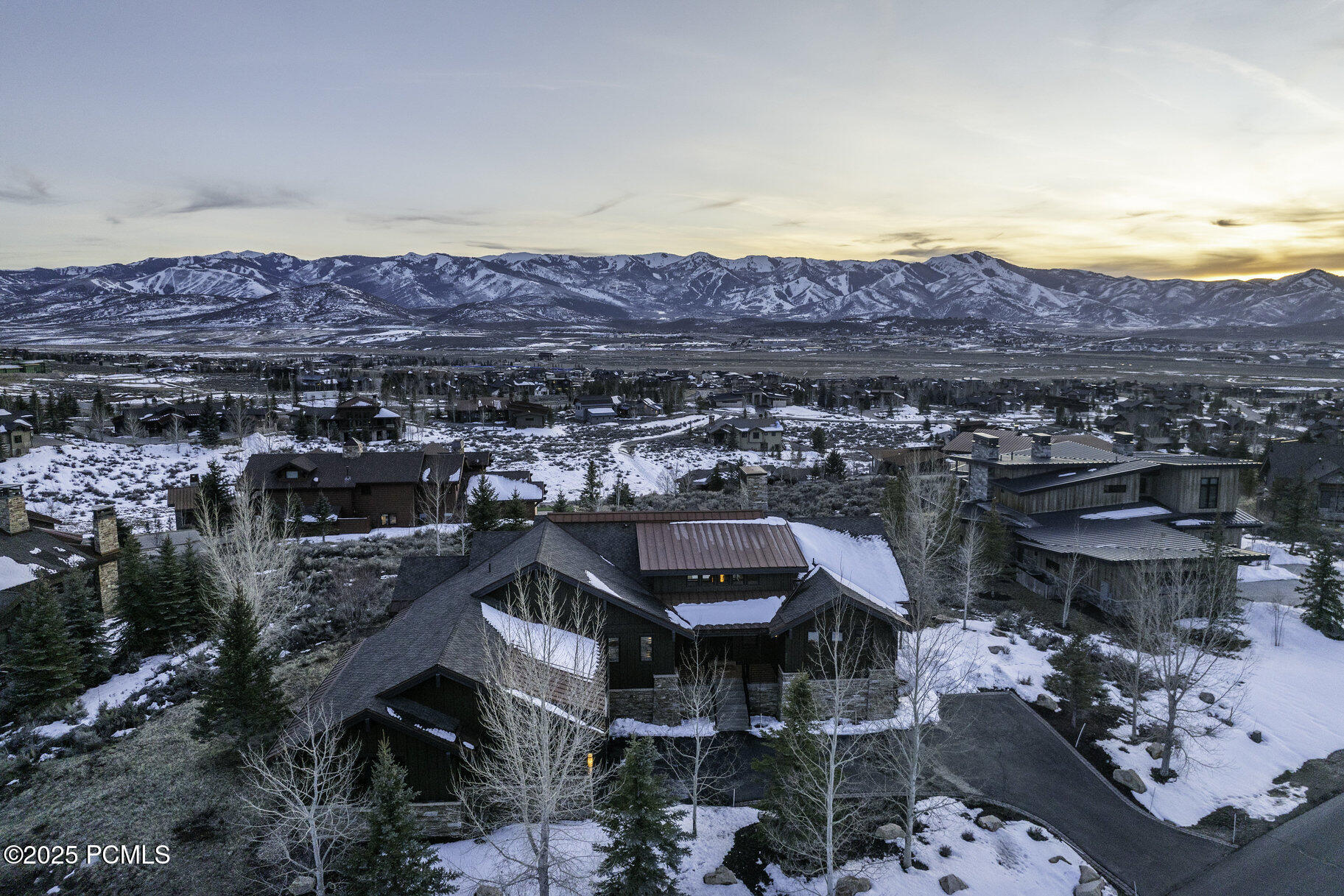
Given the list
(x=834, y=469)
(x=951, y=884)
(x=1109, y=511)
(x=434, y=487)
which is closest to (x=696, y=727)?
(x=951, y=884)

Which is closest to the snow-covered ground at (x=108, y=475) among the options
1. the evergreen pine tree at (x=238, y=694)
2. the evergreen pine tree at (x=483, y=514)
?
the evergreen pine tree at (x=483, y=514)

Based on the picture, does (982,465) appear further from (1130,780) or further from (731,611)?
(731,611)

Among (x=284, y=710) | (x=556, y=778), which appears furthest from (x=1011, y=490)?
(x=284, y=710)

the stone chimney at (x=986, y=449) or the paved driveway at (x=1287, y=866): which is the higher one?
the stone chimney at (x=986, y=449)

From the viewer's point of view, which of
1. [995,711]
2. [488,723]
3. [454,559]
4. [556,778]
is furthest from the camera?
[454,559]

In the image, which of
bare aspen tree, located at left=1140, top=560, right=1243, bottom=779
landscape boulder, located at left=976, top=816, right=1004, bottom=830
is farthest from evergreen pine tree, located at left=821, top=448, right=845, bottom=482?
landscape boulder, located at left=976, top=816, right=1004, bottom=830

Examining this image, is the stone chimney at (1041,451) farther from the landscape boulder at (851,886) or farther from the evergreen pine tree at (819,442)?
the evergreen pine tree at (819,442)

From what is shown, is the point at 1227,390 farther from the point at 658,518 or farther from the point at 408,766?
the point at 408,766
